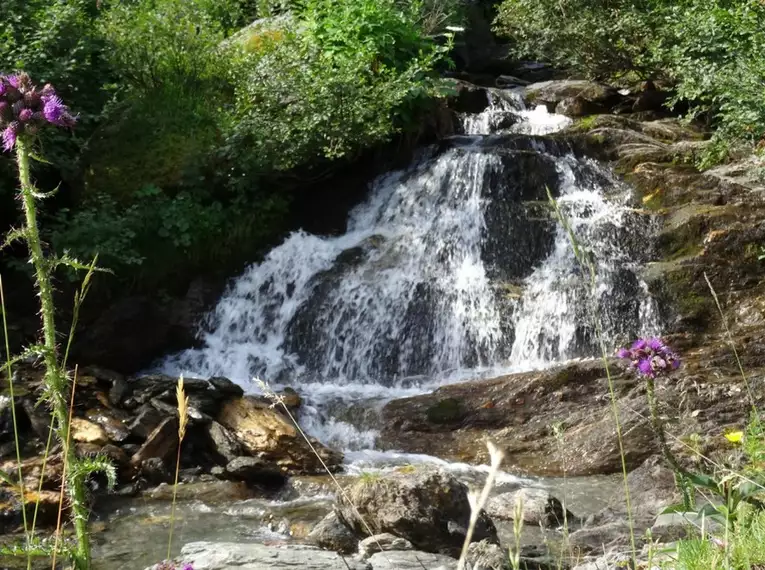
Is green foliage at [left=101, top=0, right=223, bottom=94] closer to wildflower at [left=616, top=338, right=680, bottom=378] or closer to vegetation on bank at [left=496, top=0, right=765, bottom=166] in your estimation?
vegetation on bank at [left=496, top=0, right=765, bottom=166]

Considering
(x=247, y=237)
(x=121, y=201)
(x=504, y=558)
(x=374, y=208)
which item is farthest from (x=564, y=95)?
(x=504, y=558)

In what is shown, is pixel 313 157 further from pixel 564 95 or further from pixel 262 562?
pixel 262 562

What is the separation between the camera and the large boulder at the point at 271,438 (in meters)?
7.04


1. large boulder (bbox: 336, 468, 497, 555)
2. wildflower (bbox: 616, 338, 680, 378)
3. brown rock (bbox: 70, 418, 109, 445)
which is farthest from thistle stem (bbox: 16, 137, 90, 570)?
brown rock (bbox: 70, 418, 109, 445)

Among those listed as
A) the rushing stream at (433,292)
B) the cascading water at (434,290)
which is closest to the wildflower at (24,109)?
the rushing stream at (433,292)

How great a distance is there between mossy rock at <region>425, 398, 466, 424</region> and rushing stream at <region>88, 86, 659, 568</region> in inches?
24.1

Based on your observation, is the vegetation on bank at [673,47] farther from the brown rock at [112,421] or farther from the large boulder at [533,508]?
the brown rock at [112,421]

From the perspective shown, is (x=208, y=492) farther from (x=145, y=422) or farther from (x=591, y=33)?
(x=591, y=33)

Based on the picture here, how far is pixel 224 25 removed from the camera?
16.5 m

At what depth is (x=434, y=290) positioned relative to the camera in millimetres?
9836

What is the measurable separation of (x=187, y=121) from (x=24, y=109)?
9566mm

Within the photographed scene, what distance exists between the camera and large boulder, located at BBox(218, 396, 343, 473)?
704 centimetres

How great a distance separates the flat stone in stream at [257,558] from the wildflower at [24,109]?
1850 mm

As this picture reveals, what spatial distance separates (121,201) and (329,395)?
13.3ft
